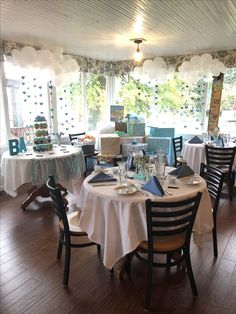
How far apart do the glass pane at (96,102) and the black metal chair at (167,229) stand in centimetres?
424

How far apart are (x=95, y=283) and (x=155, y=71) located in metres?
4.31

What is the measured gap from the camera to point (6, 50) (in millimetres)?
3914

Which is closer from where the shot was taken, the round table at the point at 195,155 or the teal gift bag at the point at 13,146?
the teal gift bag at the point at 13,146

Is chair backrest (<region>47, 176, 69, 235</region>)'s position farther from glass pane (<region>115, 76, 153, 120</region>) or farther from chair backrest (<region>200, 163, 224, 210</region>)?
glass pane (<region>115, 76, 153, 120</region>)

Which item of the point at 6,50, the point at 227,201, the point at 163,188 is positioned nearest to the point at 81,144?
the point at 6,50

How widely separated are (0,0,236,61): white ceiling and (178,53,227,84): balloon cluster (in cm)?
23

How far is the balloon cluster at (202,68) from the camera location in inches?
181


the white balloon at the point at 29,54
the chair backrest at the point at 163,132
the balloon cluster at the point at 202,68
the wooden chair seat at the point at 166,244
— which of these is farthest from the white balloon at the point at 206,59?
the wooden chair seat at the point at 166,244

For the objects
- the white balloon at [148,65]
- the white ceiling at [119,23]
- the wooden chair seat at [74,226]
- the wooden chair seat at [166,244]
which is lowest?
the wooden chair seat at [74,226]

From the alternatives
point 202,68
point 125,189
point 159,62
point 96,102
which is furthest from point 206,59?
point 125,189

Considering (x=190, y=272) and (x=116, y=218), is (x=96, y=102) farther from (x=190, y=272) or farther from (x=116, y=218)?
(x=190, y=272)

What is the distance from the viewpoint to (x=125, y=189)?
1981mm

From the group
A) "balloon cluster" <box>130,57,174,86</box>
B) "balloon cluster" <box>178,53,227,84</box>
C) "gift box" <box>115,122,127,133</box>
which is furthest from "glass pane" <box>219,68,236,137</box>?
"gift box" <box>115,122,127,133</box>

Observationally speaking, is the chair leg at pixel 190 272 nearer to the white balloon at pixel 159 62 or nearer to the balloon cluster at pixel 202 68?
the balloon cluster at pixel 202 68
